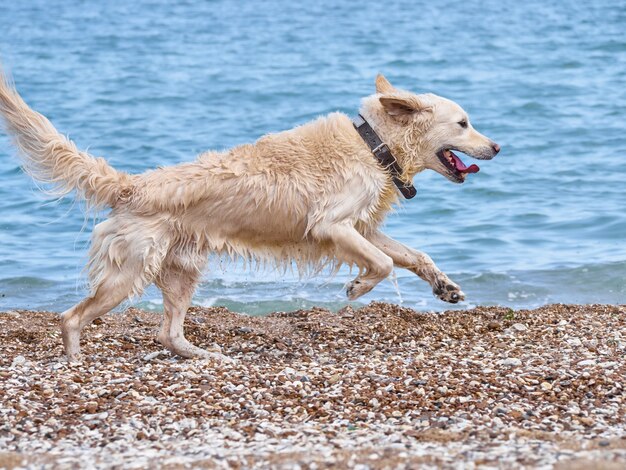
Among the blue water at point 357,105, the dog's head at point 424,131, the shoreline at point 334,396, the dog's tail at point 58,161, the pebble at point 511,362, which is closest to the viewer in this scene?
the shoreline at point 334,396

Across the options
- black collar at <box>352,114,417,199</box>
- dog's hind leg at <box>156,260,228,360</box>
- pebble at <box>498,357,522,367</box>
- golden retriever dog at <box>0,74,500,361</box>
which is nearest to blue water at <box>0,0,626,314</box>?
dog's hind leg at <box>156,260,228,360</box>

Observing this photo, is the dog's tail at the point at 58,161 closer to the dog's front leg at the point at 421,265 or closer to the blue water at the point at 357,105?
the blue water at the point at 357,105

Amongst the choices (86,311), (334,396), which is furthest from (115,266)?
(334,396)

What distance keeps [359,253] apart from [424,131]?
3.30 feet

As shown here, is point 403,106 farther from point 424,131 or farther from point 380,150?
point 380,150

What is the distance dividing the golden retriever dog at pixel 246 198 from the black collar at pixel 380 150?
0.07ft

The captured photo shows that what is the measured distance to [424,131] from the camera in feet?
22.9

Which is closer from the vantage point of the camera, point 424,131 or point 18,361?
point 18,361

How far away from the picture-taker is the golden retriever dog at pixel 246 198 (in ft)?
21.4

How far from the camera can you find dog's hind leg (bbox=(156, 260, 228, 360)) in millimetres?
6883

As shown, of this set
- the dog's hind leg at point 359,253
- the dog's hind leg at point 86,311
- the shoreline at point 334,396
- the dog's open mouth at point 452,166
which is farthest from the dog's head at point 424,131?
the dog's hind leg at point 86,311

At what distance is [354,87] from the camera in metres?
19.7

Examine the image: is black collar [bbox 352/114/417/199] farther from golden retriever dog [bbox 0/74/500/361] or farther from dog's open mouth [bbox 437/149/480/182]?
dog's open mouth [bbox 437/149/480/182]

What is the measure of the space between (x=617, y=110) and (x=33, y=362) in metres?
13.5
